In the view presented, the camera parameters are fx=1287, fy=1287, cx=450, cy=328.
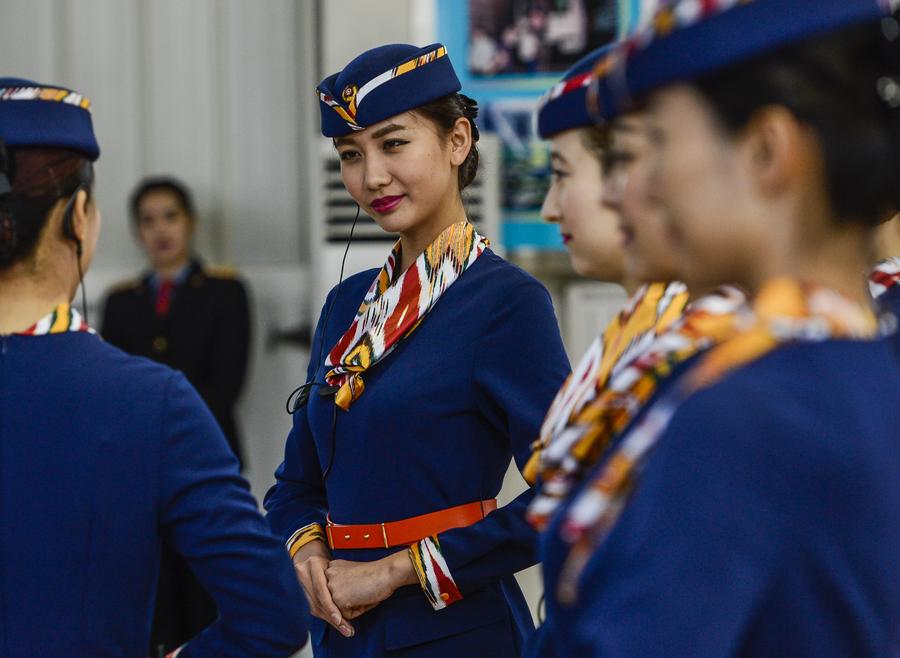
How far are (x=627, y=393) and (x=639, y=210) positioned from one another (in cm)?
12

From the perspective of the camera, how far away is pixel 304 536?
1.76 meters

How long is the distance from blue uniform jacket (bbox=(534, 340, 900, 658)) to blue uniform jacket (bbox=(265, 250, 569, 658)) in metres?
0.83

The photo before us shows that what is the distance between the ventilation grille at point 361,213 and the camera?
3.64 m

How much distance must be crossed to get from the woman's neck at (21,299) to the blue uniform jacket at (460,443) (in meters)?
0.48

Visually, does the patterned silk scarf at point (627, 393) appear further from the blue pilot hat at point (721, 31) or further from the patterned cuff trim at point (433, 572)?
the patterned cuff trim at point (433, 572)

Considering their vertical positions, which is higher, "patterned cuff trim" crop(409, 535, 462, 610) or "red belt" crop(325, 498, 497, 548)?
"red belt" crop(325, 498, 497, 548)

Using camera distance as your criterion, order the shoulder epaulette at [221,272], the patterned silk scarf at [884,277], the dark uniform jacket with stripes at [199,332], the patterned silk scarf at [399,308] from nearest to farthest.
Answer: the patterned silk scarf at [884,277] < the patterned silk scarf at [399,308] < the dark uniform jacket with stripes at [199,332] < the shoulder epaulette at [221,272]

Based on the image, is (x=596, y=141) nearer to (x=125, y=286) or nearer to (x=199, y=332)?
(x=199, y=332)

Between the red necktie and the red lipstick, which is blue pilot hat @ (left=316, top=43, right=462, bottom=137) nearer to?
the red lipstick

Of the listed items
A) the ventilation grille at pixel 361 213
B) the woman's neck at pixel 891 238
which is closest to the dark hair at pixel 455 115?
the woman's neck at pixel 891 238

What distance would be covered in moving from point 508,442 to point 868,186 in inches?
37.4

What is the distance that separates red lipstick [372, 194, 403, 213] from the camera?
172 centimetres

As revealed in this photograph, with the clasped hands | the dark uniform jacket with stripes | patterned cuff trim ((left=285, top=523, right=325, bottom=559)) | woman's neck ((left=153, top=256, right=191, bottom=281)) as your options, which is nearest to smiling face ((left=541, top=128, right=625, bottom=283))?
the clasped hands

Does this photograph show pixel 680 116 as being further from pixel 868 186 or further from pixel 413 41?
pixel 413 41
